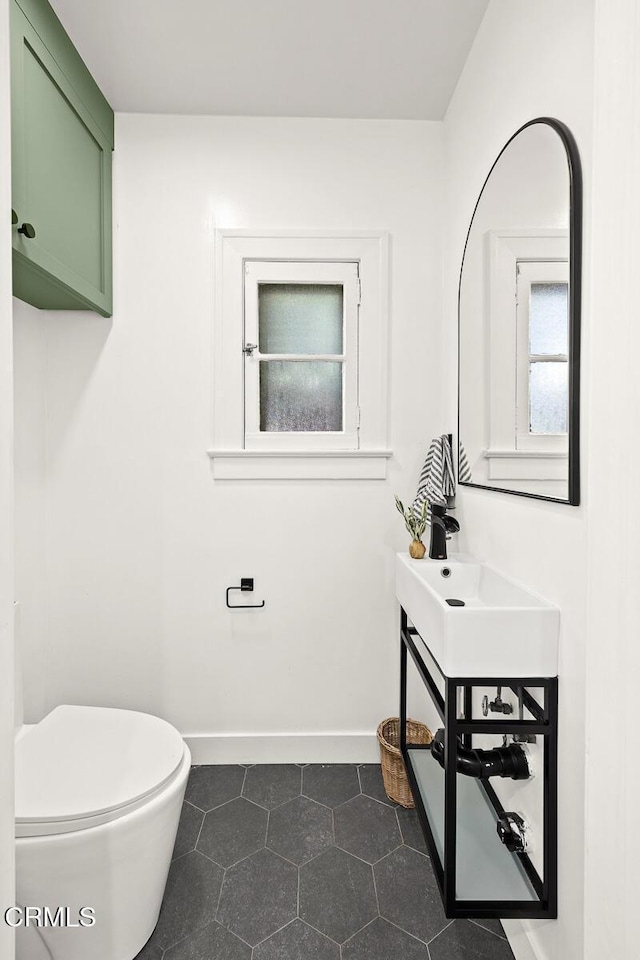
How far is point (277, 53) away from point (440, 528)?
169cm

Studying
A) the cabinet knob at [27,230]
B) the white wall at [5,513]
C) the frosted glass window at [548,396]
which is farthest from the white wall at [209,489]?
the white wall at [5,513]

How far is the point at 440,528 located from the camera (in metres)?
1.78

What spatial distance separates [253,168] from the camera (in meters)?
2.03

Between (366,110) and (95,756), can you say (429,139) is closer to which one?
(366,110)

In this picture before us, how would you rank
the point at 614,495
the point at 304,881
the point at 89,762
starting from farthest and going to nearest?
the point at 304,881
the point at 89,762
the point at 614,495

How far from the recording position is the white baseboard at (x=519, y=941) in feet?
4.07

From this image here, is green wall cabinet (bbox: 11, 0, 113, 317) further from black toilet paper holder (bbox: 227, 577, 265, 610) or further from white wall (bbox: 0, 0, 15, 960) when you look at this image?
black toilet paper holder (bbox: 227, 577, 265, 610)

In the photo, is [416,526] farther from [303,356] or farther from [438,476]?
[303,356]

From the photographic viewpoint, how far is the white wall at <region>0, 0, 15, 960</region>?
0.87m

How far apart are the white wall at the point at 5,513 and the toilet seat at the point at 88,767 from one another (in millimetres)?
291

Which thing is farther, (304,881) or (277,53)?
(277,53)

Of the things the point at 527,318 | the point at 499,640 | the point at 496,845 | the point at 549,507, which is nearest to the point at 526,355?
the point at 527,318

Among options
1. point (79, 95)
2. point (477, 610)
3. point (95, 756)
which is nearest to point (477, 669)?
point (477, 610)

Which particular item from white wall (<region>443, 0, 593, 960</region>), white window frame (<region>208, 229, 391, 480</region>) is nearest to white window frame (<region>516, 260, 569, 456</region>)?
white wall (<region>443, 0, 593, 960</region>)
